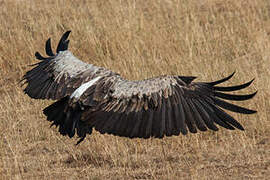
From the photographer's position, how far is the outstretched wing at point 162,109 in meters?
5.43

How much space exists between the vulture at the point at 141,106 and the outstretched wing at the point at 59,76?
14 mm

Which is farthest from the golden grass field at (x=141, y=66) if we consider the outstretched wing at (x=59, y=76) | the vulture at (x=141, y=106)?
the outstretched wing at (x=59, y=76)

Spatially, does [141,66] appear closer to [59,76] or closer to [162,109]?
[59,76]

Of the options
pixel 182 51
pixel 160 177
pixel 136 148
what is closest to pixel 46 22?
pixel 182 51

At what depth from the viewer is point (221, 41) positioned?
9891 mm

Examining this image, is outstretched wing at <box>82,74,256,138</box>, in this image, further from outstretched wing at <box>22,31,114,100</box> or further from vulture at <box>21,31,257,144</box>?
outstretched wing at <box>22,31,114,100</box>

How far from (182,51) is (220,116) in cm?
411

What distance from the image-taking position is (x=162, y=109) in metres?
5.62

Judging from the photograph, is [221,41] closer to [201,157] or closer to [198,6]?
[198,6]

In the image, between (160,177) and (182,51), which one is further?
(182,51)

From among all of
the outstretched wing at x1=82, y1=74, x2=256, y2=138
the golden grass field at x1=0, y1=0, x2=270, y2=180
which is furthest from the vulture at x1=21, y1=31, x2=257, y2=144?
the golden grass field at x1=0, y1=0, x2=270, y2=180

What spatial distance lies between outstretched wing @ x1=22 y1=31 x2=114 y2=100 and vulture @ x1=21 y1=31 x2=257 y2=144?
14 millimetres

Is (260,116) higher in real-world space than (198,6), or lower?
lower

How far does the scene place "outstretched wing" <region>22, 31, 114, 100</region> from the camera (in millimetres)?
6383
